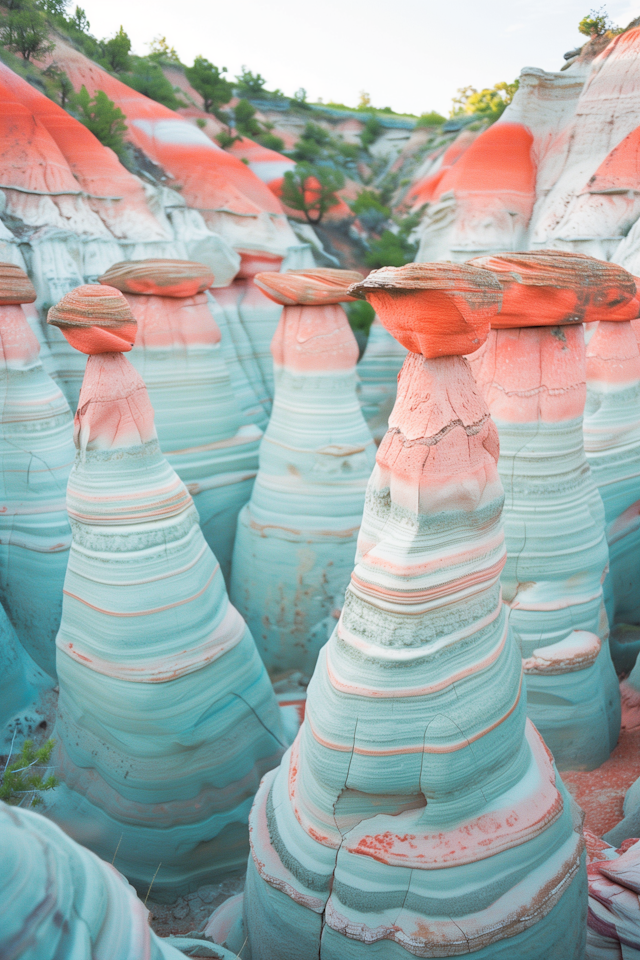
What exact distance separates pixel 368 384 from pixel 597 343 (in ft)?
13.7

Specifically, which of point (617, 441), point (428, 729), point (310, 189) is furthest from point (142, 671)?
point (310, 189)

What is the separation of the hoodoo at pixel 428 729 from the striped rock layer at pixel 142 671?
105cm

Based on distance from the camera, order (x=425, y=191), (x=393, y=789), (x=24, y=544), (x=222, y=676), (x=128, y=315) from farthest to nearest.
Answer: (x=425, y=191) → (x=24, y=544) → (x=222, y=676) → (x=128, y=315) → (x=393, y=789)

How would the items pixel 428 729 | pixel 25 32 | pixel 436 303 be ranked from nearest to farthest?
pixel 436 303 → pixel 428 729 → pixel 25 32

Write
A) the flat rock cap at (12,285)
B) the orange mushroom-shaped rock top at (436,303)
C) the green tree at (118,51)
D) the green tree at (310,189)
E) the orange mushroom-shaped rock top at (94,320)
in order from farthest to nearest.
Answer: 1. the green tree at (310,189)
2. the green tree at (118,51)
3. the flat rock cap at (12,285)
4. the orange mushroom-shaped rock top at (94,320)
5. the orange mushroom-shaped rock top at (436,303)

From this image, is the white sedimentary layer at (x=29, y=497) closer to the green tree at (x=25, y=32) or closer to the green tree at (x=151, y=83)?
the green tree at (x=25, y=32)

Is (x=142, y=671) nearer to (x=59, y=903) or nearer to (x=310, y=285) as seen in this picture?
(x=59, y=903)

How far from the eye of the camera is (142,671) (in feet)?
8.60

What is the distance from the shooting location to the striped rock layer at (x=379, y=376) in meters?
8.07

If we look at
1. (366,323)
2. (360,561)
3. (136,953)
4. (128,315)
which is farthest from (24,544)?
(366,323)

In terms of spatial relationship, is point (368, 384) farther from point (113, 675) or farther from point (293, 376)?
point (113, 675)

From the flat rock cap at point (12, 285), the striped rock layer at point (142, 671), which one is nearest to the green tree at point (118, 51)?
the flat rock cap at point (12, 285)

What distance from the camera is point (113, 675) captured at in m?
2.63

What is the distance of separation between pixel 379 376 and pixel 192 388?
3.92 m
